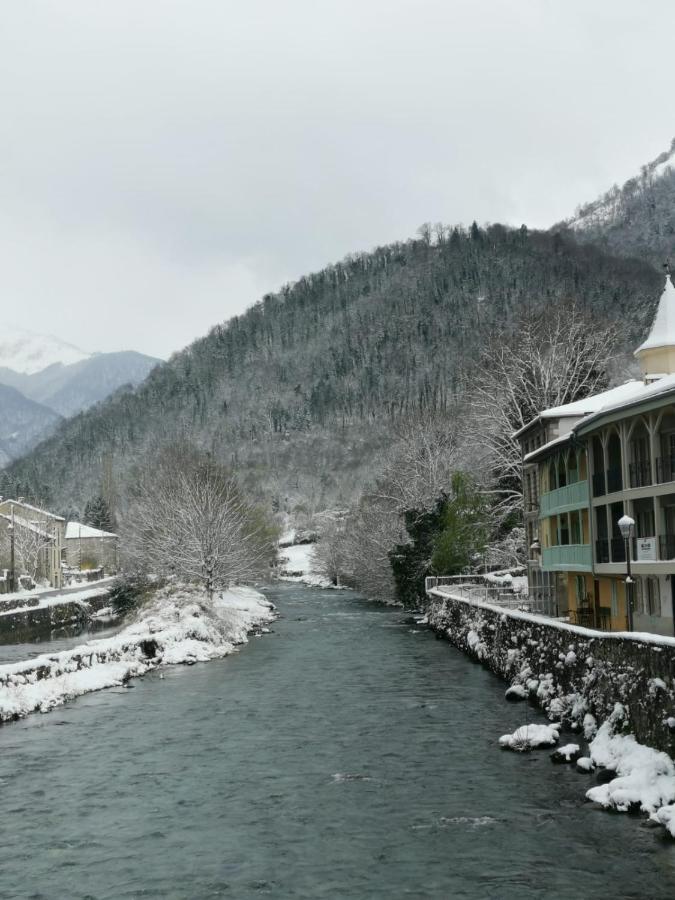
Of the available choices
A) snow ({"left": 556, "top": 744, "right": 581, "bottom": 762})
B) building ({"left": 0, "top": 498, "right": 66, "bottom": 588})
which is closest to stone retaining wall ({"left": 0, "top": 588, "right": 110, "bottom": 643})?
building ({"left": 0, "top": 498, "right": 66, "bottom": 588})

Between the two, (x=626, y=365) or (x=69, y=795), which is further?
(x=626, y=365)

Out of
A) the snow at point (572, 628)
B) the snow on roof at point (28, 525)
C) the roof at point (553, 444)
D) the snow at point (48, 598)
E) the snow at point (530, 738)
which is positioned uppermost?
the roof at point (553, 444)

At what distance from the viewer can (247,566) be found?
6819 centimetres

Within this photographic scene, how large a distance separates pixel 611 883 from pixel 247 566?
54.7 m

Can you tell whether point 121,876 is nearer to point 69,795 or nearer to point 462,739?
point 69,795

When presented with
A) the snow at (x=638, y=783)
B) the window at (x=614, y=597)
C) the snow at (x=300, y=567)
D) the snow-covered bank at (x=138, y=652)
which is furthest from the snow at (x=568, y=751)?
the snow at (x=300, y=567)

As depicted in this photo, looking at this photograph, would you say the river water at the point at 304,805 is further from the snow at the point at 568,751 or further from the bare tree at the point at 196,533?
the bare tree at the point at 196,533

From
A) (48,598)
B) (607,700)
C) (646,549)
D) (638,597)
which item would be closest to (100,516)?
(48,598)

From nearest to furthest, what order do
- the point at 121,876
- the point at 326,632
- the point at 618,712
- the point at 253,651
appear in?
the point at 121,876, the point at 618,712, the point at 253,651, the point at 326,632

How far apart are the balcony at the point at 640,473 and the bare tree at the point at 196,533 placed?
3340cm

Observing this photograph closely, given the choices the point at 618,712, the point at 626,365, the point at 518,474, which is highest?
the point at 626,365

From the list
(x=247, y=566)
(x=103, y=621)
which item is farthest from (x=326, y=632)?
(x=103, y=621)

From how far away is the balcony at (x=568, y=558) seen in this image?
126ft

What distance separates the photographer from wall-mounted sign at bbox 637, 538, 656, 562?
1260 inches
